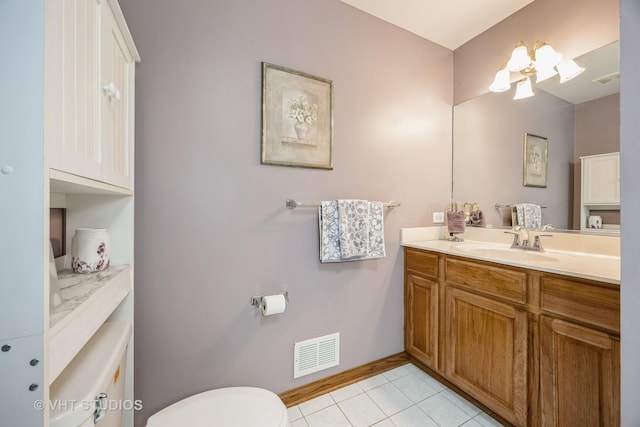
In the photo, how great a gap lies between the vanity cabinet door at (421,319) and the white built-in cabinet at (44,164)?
1691 millimetres

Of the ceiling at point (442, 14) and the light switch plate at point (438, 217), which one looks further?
the light switch plate at point (438, 217)

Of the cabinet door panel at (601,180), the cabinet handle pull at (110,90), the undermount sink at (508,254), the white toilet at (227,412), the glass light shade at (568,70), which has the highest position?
the glass light shade at (568,70)

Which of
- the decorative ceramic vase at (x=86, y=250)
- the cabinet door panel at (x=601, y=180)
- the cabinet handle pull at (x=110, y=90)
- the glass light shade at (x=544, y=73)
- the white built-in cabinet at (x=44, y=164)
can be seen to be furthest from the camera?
the glass light shade at (x=544, y=73)

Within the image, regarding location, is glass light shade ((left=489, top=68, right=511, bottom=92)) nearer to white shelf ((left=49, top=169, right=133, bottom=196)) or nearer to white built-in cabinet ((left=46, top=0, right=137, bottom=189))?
white built-in cabinet ((left=46, top=0, right=137, bottom=189))

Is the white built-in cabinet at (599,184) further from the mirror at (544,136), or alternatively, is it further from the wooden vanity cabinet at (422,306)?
the wooden vanity cabinet at (422,306)

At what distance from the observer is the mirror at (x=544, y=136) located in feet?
4.46

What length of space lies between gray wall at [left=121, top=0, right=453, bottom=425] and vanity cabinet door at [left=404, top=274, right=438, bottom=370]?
79 mm

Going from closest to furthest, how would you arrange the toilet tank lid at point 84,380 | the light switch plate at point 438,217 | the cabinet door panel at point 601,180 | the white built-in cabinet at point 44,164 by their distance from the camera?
the white built-in cabinet at point 44,164 < the toilet tank lid at point 84,380 < the cabinet door panel at point 601,180 < the light switch plate at point 438,217

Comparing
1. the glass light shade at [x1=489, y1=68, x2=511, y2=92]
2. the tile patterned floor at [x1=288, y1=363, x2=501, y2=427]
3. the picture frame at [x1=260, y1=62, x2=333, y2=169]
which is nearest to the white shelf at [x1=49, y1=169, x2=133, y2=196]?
the picture frame at [x1=260, y1=62, x2=333, y2=169]

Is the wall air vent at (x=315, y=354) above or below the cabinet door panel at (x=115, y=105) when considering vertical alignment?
below

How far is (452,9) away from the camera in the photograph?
5.55 ft

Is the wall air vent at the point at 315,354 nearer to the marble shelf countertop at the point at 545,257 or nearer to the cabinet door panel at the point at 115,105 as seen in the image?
the marble shelf countertop at the point at 545,257

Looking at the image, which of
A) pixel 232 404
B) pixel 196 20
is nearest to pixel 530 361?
pixel 232 404

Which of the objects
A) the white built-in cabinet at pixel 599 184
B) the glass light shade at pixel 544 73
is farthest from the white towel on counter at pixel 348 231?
the glass light shade at pixel 544 73
